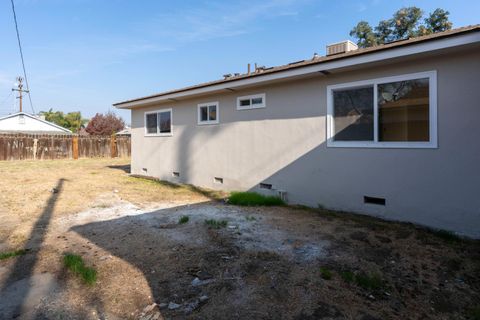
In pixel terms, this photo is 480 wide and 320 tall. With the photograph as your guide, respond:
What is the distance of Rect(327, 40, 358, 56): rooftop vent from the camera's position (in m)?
7.04

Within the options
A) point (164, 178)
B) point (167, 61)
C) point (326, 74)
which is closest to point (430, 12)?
point (167, 61)

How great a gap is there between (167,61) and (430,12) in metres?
17.7

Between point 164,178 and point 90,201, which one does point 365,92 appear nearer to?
point 90,201

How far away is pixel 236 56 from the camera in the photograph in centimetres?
1816

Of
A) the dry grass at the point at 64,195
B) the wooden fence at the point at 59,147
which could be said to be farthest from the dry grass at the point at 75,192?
the wooden fence at the point at 59,147

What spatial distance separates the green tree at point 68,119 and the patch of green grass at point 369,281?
54.2 metres

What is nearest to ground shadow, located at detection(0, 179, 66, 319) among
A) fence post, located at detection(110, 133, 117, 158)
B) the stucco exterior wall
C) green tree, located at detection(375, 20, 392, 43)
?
fence post, located at detection(110, 133, 117, 158)

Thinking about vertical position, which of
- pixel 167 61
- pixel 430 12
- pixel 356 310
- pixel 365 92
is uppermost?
pixel 430 12

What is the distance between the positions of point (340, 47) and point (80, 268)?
267 inches

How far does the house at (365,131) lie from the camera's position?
4.86m

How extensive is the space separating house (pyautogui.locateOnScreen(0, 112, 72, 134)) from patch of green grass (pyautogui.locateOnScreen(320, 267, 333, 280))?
38902 millimetres

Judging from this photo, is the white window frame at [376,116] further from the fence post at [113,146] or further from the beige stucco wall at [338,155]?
the fence post at [113,146]

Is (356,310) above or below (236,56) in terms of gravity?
below

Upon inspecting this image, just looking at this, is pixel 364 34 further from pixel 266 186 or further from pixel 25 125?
pixel 25 125
